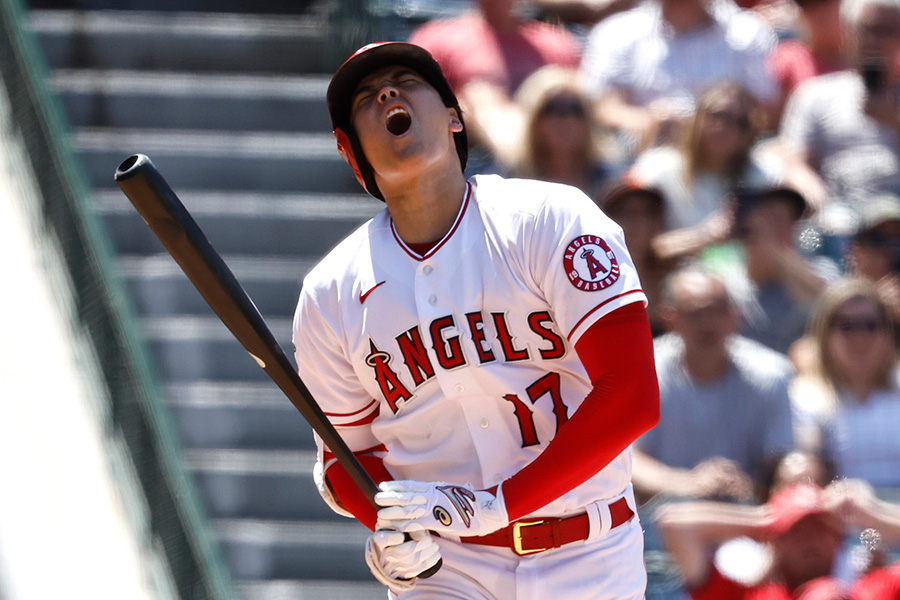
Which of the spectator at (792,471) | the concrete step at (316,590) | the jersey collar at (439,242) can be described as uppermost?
the concrete step at (316,590)

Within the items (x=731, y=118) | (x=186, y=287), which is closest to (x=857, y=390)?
(x=731, y=118)

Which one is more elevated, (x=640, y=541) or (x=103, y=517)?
(x=103, y=517)

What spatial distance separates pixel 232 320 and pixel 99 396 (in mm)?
2385

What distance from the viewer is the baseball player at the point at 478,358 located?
231 centimetres

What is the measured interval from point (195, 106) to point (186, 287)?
3.36 feet

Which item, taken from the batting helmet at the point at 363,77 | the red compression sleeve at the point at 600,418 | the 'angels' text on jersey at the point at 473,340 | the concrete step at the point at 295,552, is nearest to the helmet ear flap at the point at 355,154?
the batting helmet at the point at 363,77

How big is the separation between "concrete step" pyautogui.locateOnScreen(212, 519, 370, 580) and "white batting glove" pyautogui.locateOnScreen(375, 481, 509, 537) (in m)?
2.41

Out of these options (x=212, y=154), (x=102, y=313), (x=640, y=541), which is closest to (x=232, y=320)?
(x=640, y=541)

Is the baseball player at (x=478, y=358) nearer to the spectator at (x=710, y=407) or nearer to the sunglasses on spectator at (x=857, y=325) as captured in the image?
the spectator at (x=710, y=407)

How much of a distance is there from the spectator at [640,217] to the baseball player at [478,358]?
74.6 inches

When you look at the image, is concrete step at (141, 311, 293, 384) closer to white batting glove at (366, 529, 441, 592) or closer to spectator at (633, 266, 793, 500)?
spectator at (633, 266, 793, 500)

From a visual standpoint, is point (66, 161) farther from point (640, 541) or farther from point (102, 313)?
point (640, 541)

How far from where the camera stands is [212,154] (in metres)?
5.70

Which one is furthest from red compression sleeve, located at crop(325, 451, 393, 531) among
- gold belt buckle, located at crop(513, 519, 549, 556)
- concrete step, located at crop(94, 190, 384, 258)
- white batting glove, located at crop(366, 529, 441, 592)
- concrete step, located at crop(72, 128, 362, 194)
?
concrete step, located at crop(72, 128, 362, 194)
